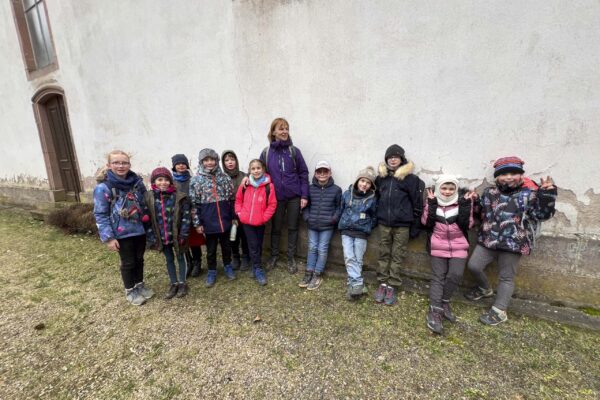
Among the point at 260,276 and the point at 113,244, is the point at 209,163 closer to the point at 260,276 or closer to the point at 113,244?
the point at 113,244

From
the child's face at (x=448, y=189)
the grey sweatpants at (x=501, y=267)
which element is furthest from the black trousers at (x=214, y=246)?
the grey sweatpants at (x=501, y=267)

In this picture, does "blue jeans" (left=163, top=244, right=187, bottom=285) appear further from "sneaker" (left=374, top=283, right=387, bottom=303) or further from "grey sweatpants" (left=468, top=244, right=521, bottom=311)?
"grey sweatpants" (left=468, top=244, right=521, bottom=311)

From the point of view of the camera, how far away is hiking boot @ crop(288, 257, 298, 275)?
3.46m

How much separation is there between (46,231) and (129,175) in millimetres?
4327

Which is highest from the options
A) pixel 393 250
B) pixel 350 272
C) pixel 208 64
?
pixel 208 64

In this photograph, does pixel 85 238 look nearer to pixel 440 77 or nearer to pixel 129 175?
pixel 129 175

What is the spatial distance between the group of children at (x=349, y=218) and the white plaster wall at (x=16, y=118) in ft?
21.2

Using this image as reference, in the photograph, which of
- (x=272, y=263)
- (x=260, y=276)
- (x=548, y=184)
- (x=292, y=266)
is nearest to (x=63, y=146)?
Answer: (x=272, y=263)

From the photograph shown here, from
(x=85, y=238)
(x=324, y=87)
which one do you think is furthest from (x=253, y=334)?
(x=85, y=238)

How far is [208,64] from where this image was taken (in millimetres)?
3959

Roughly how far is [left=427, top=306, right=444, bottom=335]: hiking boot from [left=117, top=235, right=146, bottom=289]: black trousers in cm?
286

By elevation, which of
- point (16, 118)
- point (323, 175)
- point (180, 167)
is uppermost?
point (16, 118)

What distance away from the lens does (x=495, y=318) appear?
2436 mm

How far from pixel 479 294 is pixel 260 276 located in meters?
2.28
